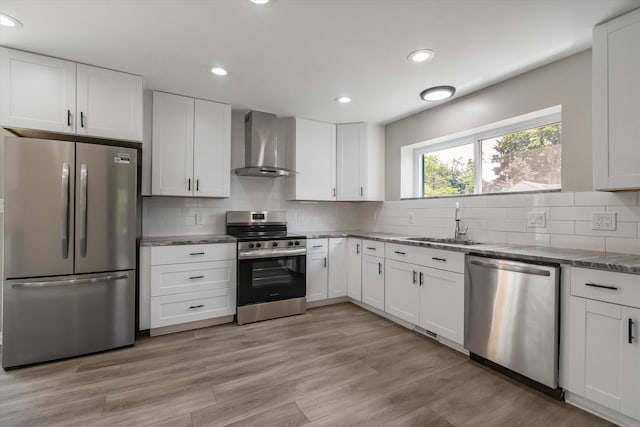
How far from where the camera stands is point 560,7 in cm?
172

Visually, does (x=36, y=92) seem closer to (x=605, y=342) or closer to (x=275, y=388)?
(x=275, y=388)

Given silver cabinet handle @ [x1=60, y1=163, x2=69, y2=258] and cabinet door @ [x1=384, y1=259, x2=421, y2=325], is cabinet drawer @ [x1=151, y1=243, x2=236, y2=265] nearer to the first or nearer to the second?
silver cabinet handle @ [x1=60, y1=163, x2=69, y2=258]

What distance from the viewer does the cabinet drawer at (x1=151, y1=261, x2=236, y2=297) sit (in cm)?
274

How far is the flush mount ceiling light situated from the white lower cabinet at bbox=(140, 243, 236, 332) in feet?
8.08

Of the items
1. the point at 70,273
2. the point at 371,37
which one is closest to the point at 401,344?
the point at 371,37

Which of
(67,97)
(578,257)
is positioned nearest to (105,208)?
(67,97)

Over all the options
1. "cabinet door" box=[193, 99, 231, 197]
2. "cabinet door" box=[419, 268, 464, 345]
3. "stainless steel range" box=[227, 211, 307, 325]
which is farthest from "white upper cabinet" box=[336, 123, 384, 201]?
"cabinet door" box=[419, 268, 464, 345]

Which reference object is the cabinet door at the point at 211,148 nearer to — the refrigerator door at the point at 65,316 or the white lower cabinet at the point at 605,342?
the refrigerator door at the point at 65,316

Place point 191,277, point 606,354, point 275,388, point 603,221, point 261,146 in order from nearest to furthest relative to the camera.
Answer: point 606,354, point 275,388, point 603,221, point 191,277, point 261,146

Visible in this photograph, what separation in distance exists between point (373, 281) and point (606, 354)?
196 centimetres

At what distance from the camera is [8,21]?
1.86 metres

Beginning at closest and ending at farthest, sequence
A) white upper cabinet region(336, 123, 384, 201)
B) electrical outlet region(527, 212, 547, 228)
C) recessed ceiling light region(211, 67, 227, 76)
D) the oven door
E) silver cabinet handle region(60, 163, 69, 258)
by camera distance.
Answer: silver cabinet handle region(60, 163, 69, 258)
electrical outlet region(527, 212, 547, 228)
recessed ceiling light region(211, 67, 227, 76)
the oven door
white upper cabinet region(336, 123, 384, 201)

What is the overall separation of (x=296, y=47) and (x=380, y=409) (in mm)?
2474

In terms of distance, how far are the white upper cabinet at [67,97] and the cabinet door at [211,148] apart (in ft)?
2.09
